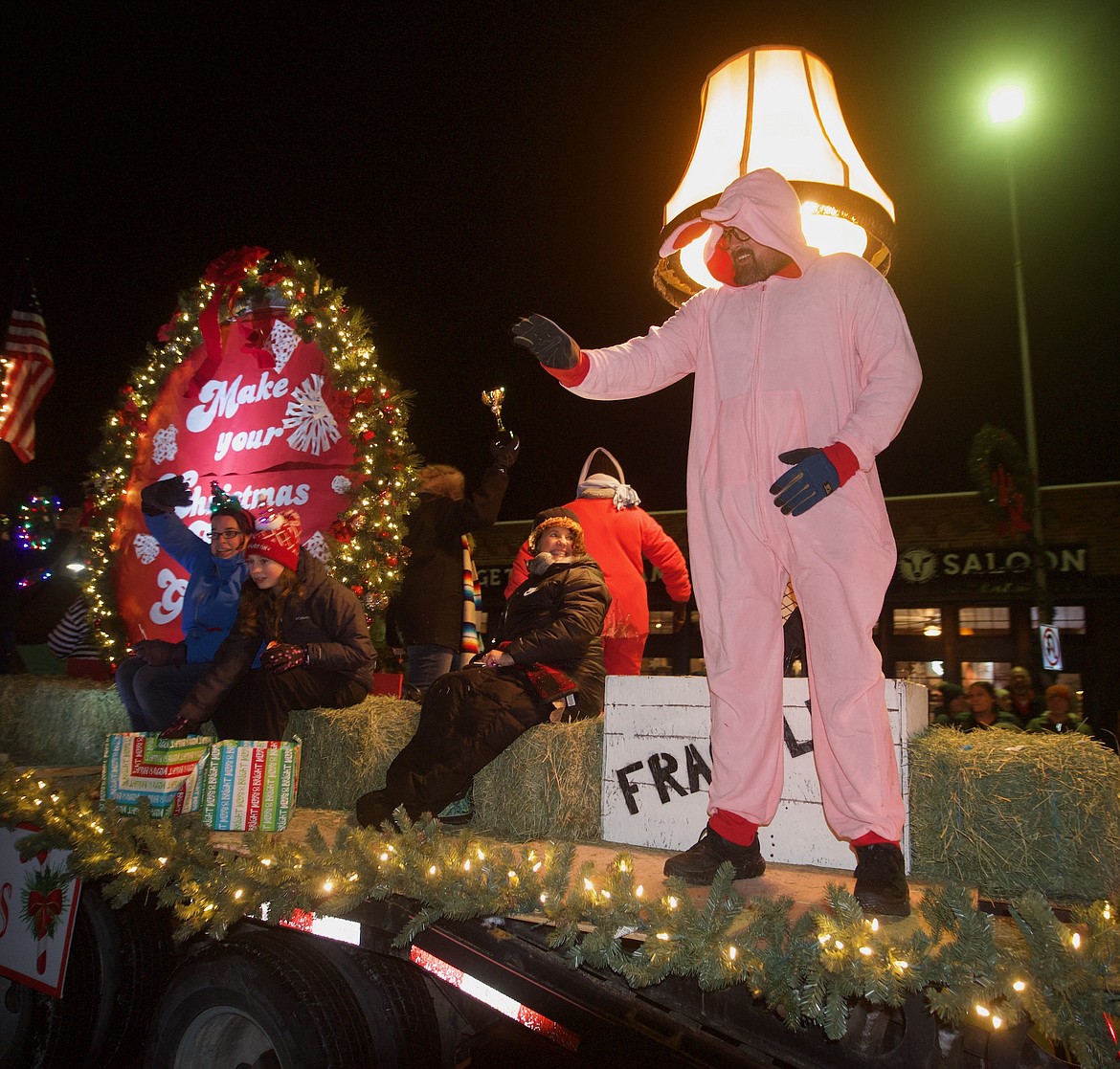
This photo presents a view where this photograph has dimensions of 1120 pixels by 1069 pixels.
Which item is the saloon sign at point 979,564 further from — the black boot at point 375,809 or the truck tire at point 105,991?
the truck tire at point 105,991

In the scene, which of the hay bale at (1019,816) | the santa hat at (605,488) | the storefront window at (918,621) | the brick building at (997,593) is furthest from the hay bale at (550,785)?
the storefront window at (918,621)

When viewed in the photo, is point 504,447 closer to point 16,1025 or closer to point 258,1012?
point 258,1012

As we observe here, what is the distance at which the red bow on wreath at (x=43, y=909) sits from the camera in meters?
2.85

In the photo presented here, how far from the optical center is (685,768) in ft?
9.02

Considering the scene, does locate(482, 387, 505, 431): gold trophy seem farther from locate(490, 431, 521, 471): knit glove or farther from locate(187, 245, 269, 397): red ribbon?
locate(187, 245, 269, 397): red ribbon

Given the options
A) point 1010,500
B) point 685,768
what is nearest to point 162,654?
point 685,768

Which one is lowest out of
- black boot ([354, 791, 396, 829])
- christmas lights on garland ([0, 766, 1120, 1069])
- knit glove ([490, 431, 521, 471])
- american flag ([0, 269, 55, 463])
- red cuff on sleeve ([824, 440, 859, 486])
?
christmas lights on garland ([0, 766, 1120, 1069])

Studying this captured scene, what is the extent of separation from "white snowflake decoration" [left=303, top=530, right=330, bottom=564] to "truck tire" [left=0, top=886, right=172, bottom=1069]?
2327 millimetres

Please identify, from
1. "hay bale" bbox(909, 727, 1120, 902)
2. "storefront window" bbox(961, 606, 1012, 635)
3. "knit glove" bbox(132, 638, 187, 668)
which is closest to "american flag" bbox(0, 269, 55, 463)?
"knit glove" bbox(132, 638, 187, 668)

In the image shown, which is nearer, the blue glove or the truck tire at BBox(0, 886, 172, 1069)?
the blue glove

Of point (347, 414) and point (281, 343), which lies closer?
point (347, 414)

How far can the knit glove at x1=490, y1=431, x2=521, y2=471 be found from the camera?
4.82m

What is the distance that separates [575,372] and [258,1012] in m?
1.98

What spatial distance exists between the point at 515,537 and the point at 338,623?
44.7ft
